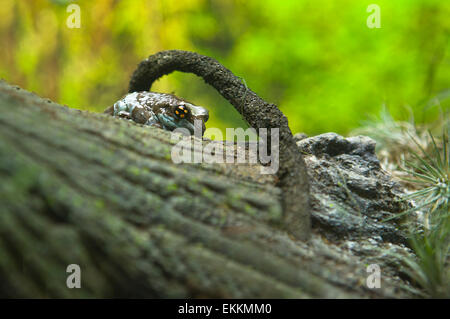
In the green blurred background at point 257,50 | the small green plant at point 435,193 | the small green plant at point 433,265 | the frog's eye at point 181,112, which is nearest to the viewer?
the small green plant at point 433,265

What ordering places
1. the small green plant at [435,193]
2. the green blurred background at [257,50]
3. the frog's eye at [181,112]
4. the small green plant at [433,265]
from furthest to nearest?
the green blurred background at [257,50], the frog's eye at [181,112], the small green plant at [435,193], the small green plant at [433,265]

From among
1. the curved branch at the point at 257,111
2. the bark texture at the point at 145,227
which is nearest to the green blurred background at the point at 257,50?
the curved branch at the point at 257,111

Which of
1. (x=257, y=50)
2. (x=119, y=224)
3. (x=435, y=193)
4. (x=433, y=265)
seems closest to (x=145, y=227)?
(x=119, y=224)

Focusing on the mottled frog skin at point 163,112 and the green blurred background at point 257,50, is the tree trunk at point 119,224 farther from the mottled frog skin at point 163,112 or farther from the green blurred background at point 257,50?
the green blurred background at point 257,50

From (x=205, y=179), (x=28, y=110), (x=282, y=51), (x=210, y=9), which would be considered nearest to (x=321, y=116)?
(x=282, y=51)

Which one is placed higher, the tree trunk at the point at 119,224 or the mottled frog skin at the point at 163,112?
the mottled frog skin at the point at 163,112

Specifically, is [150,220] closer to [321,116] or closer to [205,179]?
[205,179]
